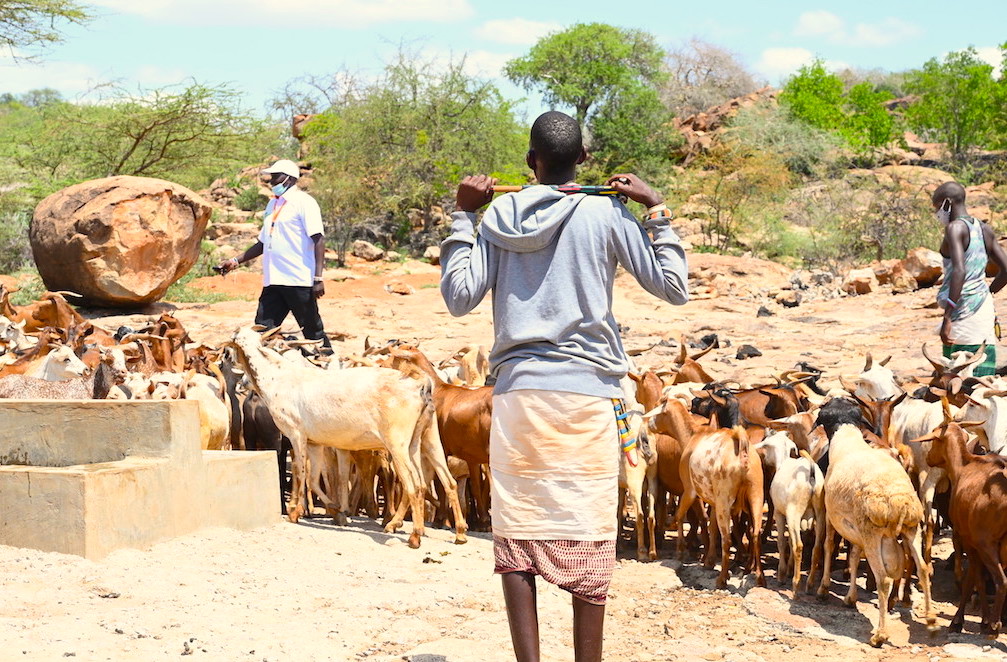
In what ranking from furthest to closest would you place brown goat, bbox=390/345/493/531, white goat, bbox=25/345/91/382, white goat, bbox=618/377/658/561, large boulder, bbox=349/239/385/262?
large boulder, bbox=349/239/385/262
white goat, bbox=25/345/91/382
brown goat, bbox=390/345/493/531
white goat, bbox=618/377/658/561

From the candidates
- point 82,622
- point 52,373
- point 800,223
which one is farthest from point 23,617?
point 800,223

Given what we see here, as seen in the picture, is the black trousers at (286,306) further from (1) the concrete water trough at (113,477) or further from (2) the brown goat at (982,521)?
(2) the brown goat at (982,521)

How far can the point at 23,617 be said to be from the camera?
443 cm

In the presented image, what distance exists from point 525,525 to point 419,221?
27543 millimetres

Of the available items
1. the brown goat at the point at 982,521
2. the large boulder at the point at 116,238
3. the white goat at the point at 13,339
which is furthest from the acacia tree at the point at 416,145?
the brown goat at the point at 982,521

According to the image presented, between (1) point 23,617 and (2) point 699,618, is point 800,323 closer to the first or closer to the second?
(2) point 699,618

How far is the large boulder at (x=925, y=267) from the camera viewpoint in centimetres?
1775

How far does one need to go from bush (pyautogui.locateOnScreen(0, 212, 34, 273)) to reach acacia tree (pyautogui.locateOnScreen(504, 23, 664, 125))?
23.5m

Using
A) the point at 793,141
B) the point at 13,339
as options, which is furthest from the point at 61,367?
the point at 793,141

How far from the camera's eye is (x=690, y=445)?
662 cm

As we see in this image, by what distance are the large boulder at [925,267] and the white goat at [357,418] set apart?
12900 millimetres

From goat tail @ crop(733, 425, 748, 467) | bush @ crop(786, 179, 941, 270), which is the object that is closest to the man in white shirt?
goat tail @ crop(733, 425, 748, 467)

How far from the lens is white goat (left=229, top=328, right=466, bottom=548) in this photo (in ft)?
21.9

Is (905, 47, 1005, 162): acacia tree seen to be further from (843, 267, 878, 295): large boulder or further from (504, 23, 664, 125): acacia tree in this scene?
(843, 267, 878, 295): large boulder
